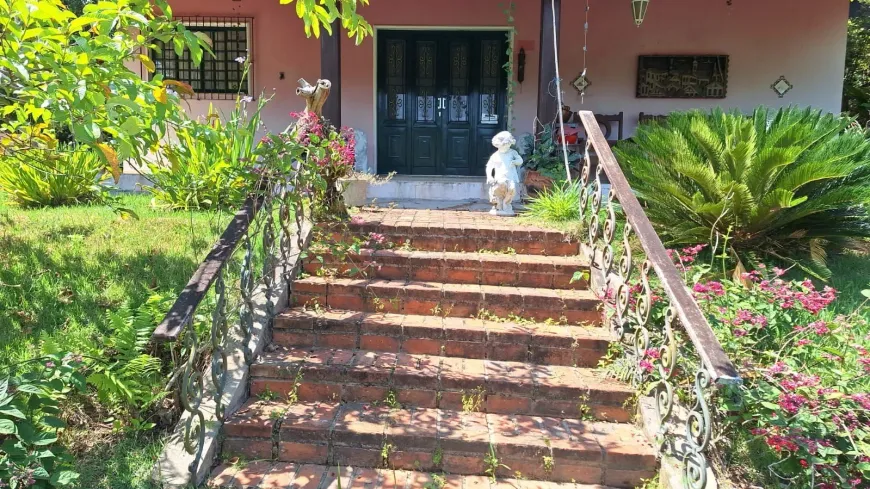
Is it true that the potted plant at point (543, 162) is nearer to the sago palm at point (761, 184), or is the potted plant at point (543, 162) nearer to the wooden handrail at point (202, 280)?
the sago palm at point (761, 184)

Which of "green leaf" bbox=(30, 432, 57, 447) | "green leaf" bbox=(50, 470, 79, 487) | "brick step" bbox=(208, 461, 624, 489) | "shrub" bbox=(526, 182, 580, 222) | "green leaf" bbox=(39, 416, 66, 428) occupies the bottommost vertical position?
"brick step" bbox=(208, 461, 624, 489)

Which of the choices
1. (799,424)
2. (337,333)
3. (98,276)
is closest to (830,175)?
(799,424)

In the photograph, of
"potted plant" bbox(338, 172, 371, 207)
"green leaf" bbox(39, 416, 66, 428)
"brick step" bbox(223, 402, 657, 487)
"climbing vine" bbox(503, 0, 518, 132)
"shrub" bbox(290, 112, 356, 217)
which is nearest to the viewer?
"green leaf" bbox(39, 416, 66, 428)

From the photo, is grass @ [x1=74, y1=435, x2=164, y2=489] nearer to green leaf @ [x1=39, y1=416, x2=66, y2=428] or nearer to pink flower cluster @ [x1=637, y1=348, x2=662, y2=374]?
green leaf @ [x1=39, y1=416, x2=66, y2=428]

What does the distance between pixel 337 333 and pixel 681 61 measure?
6.83 metres

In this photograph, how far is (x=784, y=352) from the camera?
3.39 meters

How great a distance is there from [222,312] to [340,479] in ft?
3.37

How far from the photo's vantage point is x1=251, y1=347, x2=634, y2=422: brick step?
130 inches

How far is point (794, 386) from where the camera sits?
2830mm

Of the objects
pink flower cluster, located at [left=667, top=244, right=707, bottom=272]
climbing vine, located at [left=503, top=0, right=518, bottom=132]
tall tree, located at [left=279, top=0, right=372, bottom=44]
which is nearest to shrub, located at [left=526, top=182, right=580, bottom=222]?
pink flower cluster, located at [left=667, top=244, right=707, bottom=272]

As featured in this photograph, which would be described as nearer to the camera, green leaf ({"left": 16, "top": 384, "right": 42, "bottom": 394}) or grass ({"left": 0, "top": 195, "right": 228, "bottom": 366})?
green leaf ({"left": 16, "top": 384, "right": 42, "bottom": 394})

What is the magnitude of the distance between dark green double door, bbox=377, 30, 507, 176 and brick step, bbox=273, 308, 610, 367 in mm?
5090

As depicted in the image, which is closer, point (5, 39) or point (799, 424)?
point (5, 39)

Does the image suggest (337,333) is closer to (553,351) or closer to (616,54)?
(553,351)
